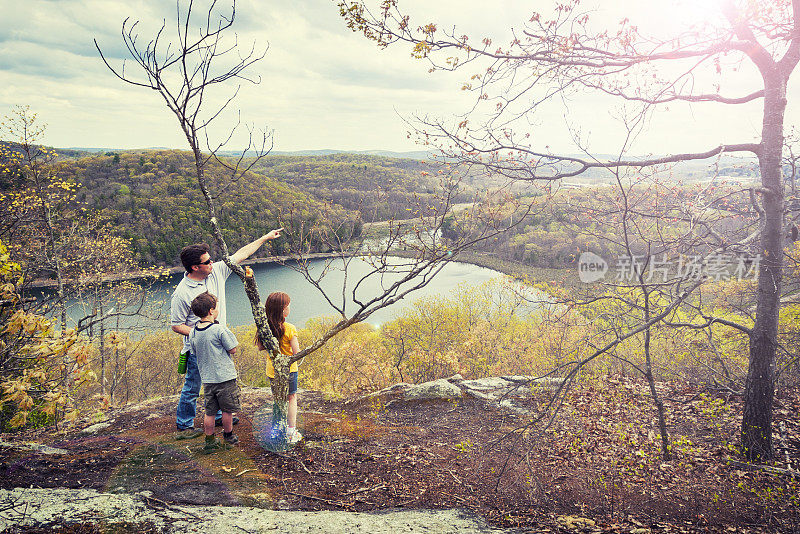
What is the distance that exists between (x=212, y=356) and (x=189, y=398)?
1.22 metres

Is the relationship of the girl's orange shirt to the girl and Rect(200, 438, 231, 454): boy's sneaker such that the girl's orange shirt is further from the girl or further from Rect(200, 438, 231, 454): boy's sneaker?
Rect(200, 438, 231, 454): boy's sneaker

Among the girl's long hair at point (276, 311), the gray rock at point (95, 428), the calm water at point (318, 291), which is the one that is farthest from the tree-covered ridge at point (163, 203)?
the girl's long hair at point (276, 311)

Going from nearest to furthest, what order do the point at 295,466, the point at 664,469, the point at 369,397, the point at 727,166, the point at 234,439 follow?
the point at 295,466 → the point at 234,439 → the point at 727,166 → the point at 664,469 → the point at 369,397

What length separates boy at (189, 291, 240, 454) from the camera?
435 centimetres

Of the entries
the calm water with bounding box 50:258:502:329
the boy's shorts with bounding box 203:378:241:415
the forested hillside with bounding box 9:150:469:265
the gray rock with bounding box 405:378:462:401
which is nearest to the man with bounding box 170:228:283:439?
the boy's shorts with bounding box 203:378:241:415

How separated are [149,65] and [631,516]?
692 cm

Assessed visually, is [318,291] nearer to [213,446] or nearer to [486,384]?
[486,384]

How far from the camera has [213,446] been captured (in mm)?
4594

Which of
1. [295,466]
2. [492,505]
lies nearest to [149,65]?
[295,466]

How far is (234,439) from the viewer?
4680mm

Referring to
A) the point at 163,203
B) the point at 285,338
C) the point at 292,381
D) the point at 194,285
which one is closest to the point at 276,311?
the point at 285,338

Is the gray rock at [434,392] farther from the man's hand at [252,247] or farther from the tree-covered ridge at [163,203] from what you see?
the tree-covered ridge at [163,203]

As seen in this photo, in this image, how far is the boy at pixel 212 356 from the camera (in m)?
4.35

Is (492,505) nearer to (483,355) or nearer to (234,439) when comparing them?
(234,439)
